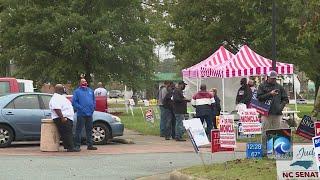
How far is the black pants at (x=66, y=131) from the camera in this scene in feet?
48.6

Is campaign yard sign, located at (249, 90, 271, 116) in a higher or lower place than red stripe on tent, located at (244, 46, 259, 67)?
lower

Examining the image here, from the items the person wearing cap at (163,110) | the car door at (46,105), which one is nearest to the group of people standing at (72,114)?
the car door at (46,105)

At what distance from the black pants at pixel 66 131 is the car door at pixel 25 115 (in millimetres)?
1408

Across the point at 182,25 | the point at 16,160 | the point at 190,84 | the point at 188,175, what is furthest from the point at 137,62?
the point at 188,175

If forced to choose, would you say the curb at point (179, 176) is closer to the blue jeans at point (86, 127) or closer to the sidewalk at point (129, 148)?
the sidewalk at point (129, 148)

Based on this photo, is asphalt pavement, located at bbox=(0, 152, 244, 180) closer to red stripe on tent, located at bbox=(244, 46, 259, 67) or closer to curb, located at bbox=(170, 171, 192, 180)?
curb, located at bbox=(170, 171, 192, 180)

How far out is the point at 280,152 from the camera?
28.2 feet

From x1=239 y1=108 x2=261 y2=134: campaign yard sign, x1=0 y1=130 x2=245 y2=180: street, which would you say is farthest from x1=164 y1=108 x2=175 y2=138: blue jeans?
x1=239 y1=108 x2=261 y2=134: campaign yard sign

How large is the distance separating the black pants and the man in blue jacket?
0.83 feet

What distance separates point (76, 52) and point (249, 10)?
35.6 feet

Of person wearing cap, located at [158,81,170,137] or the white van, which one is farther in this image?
the white van

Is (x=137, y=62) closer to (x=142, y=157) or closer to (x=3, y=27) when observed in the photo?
(x=3, y=27)

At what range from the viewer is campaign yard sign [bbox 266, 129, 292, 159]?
27.8 feet

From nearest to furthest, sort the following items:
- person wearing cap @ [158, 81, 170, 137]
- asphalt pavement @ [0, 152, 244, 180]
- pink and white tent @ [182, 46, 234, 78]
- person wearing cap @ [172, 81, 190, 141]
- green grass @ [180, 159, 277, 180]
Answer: green grass @ [180, 159, 277, 180] < asphalt pavement @ [0, 152, 244, 180] < person wearing cap @ [172, 81, 190, 141] < person wearing cap @ [158, 81, 170, 137] < pink and white tent @ [182, 46, 234, 78]
